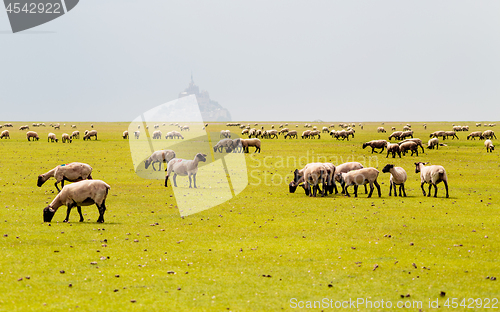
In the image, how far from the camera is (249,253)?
13398 mm

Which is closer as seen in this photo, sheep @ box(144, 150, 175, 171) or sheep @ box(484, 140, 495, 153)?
sheep @ box(144, 150, 175, 171)

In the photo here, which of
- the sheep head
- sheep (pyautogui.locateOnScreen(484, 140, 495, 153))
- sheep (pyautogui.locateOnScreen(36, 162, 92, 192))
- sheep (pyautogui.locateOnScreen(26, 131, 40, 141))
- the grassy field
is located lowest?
sheep (pyautogui.locateOnScreen(484, 140, 495, 153))

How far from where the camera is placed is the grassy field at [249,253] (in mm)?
9773

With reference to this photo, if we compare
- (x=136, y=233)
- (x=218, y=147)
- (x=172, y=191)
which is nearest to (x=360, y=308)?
(x=136, y=233)

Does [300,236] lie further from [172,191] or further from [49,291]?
[172,191]

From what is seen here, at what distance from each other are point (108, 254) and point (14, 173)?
2561cm

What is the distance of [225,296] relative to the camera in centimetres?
980

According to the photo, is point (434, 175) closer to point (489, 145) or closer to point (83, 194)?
point (83, 194)

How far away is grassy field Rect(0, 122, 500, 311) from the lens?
977 centimetres

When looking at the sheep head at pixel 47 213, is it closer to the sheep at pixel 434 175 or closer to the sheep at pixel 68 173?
the sheep at pixel 68 173

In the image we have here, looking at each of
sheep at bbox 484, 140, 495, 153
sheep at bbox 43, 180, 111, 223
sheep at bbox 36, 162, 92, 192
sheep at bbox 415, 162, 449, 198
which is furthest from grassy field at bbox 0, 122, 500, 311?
sheep at bbox 484, 140, 495, 153

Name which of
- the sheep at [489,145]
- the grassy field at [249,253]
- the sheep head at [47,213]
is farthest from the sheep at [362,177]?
the sheep at [489,145]

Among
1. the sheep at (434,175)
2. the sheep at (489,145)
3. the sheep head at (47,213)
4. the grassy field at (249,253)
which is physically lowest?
the sheep at (489,145)

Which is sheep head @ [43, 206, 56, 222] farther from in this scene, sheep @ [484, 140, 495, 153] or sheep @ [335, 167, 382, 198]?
sheep @ [484, 140, 495, 153]
